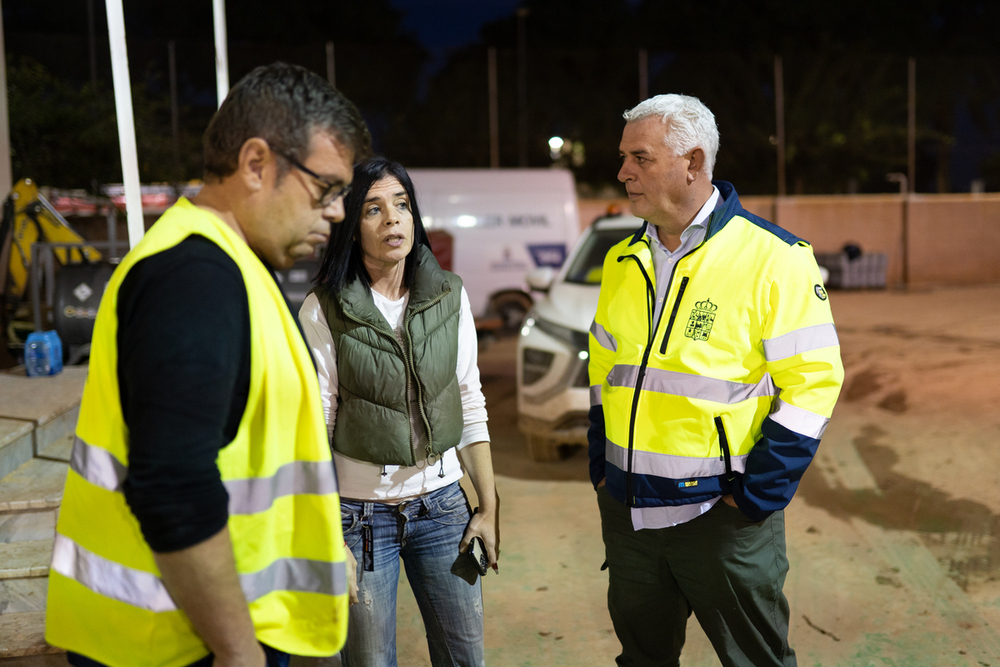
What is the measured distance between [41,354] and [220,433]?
531cm

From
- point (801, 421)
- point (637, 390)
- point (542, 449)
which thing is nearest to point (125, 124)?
point (637, 390)

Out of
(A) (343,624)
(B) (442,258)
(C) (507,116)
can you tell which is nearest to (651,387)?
(A) (343,624)

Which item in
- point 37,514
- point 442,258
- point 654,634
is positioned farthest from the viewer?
point 442,258

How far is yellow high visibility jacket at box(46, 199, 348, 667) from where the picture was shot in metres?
1.21

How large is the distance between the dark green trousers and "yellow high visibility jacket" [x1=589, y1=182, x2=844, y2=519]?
0.10m

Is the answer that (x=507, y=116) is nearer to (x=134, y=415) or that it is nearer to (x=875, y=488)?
(x=875, y=488)

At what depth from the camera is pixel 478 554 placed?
2.26 metres

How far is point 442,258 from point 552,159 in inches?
586

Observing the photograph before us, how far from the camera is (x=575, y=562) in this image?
4312 millimetres

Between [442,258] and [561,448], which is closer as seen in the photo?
[561,448]

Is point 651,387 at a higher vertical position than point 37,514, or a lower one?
higher

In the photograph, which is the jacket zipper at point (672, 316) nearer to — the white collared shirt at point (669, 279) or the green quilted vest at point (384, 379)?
the white collared shirt at point (669, 279)

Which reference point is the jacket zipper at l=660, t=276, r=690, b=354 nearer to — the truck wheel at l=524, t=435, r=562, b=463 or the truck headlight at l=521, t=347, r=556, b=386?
the truck headlight at l=521, t=347, r=556, b=386

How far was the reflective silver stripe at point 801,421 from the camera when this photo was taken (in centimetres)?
209
